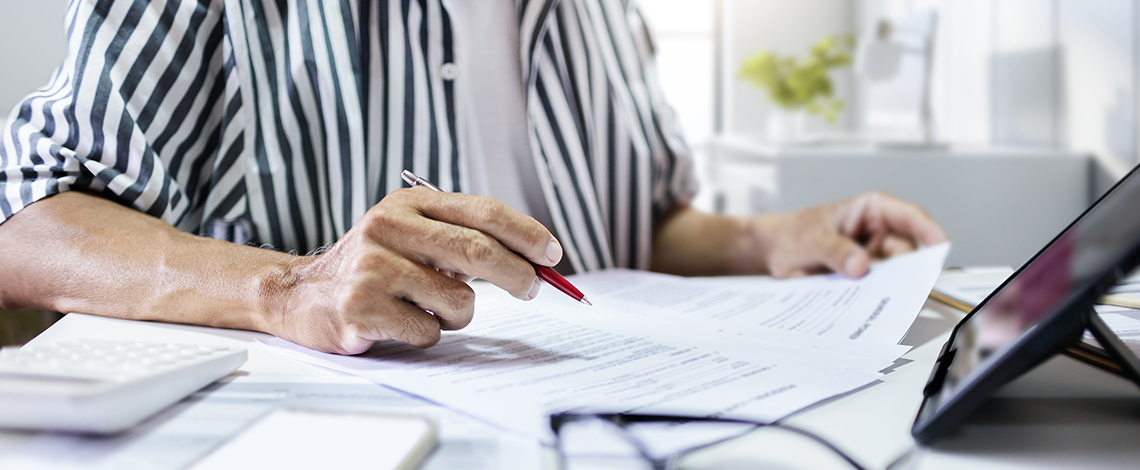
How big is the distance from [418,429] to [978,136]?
6.59 feet

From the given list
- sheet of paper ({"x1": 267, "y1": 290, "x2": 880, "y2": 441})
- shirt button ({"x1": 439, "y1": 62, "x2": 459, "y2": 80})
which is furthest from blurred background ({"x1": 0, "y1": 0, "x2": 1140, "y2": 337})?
sheet of paper ({"x1": 267, "y1": 290, "x2": 880, "y2": 441})

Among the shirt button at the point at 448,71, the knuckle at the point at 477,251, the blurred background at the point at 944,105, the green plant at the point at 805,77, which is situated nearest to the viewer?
the knuckle at the point at 477,251

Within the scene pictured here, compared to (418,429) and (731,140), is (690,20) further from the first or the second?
(418,429)

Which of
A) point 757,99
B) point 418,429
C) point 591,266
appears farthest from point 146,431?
point 757,99

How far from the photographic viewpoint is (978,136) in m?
1.84

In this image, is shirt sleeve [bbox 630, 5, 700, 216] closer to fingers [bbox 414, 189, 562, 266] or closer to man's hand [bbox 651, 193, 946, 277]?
man's hand [bbox 651, 193, 946, 277]

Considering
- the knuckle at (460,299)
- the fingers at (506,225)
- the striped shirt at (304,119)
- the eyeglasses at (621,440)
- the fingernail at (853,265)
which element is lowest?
the fingernail at (853,265)

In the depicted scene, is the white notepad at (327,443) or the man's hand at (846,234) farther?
the man's hand at (846,234)

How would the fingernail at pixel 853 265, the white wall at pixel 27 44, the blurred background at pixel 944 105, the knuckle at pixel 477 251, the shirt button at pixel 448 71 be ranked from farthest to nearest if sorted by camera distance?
the white wall at pixel 27 44
the blurred background at pixel 944 105
the shirt button at pixel 448 71
the fingernail at pixel 853 265
the knuckle at pixel 477 251

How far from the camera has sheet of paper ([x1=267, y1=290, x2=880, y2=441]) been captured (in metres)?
0.29

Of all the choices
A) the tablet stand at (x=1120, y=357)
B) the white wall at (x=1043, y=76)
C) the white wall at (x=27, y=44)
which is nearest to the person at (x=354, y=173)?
the tablet stand at (x=1120, y=357)

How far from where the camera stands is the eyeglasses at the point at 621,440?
0.24m

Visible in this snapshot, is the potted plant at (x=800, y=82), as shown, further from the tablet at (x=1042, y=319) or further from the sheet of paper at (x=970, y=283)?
the tablet at (x=1042, y=319)

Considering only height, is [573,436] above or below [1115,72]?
below
